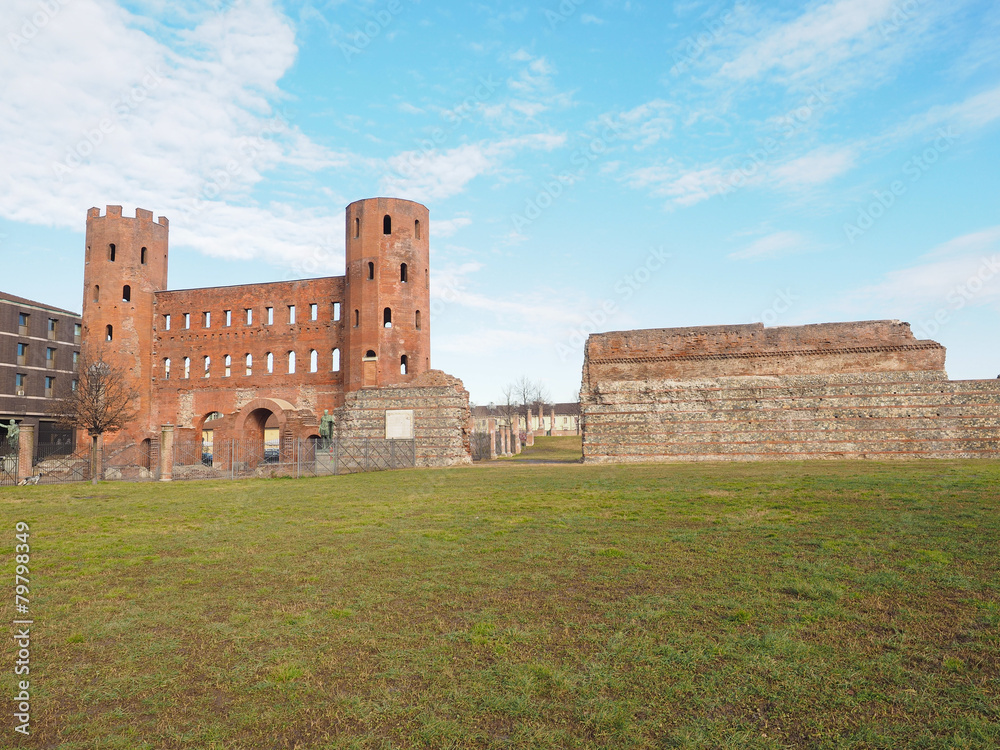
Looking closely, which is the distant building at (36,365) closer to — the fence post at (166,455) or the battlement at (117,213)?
the battlement at (117,213)

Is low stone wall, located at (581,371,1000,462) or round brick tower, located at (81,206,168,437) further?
round brick tower, located at (81,206,168,437)

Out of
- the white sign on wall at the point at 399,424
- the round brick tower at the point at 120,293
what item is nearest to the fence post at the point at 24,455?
the white sign on wall at the point at 399,424

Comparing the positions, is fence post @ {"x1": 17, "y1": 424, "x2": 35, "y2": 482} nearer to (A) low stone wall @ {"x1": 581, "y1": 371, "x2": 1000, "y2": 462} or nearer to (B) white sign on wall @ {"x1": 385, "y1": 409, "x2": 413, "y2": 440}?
(B) white sign on wall @ {"x1": 385, "y1": 409, "x2": 413, "y2": 440}

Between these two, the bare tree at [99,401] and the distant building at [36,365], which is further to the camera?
the distant building at [36,365]

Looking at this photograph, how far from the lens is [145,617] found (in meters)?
5.45

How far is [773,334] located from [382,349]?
19.9 metres

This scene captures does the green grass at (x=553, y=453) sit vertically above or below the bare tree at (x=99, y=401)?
below

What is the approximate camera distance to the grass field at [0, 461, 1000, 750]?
11.0 ft

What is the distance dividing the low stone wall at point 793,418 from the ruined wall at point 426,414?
246 inches

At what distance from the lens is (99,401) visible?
31.4 metres

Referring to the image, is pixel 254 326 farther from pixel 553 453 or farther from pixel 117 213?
pixel 553 453

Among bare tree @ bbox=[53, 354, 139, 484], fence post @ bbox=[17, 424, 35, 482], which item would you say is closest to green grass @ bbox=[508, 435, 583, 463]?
bare tree @ bbox=[53, 354, 139, 484]

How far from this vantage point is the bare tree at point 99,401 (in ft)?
Result: 92.1

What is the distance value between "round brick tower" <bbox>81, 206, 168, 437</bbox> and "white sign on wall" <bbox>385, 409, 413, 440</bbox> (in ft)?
67.4
